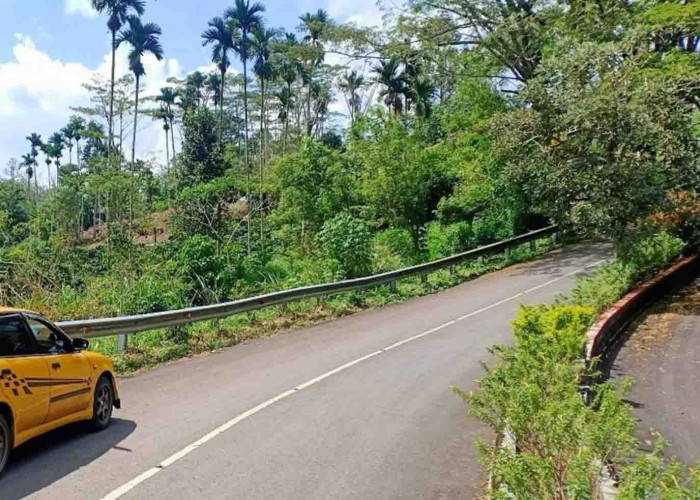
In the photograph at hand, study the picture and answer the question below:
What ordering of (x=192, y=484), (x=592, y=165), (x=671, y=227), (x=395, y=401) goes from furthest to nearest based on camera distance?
(x=671, y=227) < (x=592, y=165) < (x=395, y=401) < (x=192, y=484)

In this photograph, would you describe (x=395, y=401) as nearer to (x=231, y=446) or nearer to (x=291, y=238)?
(x=231, y=446)

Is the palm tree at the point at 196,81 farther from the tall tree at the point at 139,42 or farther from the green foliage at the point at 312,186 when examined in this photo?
the green foliage at the point at 312,186

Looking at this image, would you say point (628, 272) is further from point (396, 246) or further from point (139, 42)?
point (139, 42)

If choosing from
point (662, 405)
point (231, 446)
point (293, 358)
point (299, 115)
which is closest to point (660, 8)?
point (662, 405)

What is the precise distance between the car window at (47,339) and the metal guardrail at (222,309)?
8.51ft

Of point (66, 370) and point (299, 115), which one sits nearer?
point (66, 370)

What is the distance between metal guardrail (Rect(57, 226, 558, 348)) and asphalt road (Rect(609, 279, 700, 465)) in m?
7.84

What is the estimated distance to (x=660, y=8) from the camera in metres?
16.6

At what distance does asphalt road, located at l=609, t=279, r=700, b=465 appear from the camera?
26.0 ft

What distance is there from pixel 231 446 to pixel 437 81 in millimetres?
27381

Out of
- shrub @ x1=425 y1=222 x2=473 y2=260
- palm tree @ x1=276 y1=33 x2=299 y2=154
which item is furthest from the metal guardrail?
palm tree @ x1=276 y1=33 x2=299 y2=154

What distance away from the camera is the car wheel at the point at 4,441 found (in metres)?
5.95

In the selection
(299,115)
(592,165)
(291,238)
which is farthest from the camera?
(299,115)

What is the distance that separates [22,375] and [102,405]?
1.75 m
